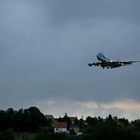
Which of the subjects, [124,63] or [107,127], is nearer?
[124,63]

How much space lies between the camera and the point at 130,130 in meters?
139

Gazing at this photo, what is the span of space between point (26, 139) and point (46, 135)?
16.3 m

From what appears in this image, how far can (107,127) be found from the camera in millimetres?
139375

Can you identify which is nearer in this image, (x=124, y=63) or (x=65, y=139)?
(x=124, y=63)

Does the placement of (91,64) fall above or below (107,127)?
below

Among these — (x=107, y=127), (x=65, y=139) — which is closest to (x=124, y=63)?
(x=65, y=139)

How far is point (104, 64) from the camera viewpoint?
→ 56500mm

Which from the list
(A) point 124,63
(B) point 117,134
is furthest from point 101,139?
(A) point 124,63

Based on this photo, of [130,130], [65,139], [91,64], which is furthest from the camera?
[130,130]

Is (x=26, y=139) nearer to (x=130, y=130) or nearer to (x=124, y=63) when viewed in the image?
(x=130, y=130)

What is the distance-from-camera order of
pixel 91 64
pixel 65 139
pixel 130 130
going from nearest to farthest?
pixel 91 64 → pixel 65 139 → pixel 130 130

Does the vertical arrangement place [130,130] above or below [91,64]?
above

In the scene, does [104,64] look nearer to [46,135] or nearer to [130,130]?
[46,135]

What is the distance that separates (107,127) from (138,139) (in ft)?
32.1
